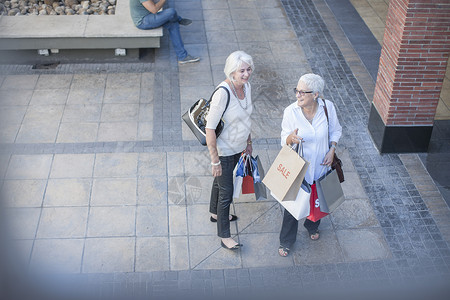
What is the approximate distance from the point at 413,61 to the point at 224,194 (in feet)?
9.55

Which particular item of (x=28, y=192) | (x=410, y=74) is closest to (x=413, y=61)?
(x=410, y=74)

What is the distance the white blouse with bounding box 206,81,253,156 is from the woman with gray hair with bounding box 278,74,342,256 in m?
0.35

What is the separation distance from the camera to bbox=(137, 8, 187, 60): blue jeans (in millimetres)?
8312

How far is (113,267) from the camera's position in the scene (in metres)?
5.07

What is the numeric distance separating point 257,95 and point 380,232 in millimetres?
3144

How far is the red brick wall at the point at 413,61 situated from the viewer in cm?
580

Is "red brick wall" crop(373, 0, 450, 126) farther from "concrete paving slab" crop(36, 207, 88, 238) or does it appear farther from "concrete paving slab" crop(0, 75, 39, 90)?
"concrete paving slab" crop(0, 75, 39, 90)

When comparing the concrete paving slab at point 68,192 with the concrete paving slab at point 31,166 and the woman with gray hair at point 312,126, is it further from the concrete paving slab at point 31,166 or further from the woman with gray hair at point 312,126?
the woman with gray hair at point 312,126

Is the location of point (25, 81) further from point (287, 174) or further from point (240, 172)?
point (287, 174)

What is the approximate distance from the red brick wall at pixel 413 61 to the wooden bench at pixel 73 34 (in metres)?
3.73

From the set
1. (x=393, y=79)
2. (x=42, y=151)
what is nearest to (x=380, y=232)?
(x=393, y=79)

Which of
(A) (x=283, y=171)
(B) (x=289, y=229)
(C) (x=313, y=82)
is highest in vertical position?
(C) (x=313, y=82)

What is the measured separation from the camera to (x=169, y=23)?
8.48 m

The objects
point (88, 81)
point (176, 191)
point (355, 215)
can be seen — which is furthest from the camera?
point (88, 81)
